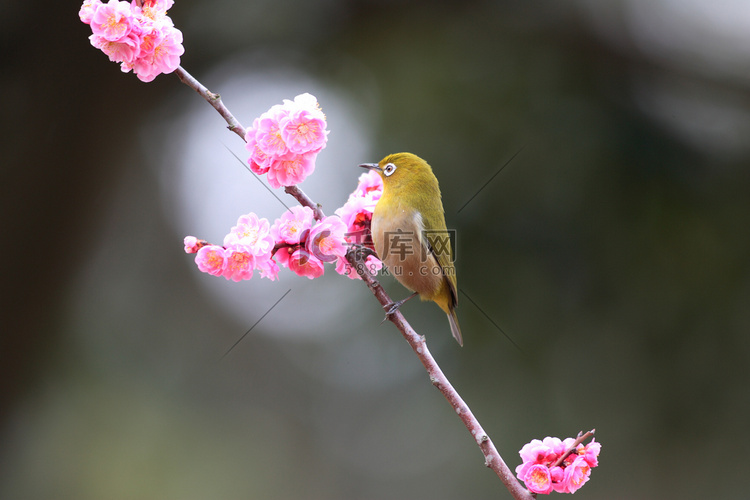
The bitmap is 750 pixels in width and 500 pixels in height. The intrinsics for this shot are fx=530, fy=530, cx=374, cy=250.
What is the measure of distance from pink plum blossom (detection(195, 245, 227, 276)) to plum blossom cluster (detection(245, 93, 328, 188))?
364mm

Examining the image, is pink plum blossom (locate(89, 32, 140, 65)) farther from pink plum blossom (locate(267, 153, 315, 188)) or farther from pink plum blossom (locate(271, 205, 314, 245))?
pink plum blossom (locate(271, 205, 314, 245))

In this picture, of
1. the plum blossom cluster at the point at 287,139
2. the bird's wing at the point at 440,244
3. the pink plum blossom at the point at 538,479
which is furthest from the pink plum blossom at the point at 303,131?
the pink plum blossom at the point at 538,479

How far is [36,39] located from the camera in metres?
5.96

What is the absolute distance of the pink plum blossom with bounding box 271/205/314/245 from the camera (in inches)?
85.5

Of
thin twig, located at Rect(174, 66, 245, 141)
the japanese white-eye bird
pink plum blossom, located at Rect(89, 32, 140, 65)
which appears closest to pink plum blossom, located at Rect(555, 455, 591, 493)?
the japanese white-eye bird

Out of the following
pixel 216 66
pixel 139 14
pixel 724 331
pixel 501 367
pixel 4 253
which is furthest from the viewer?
pixel 216 66

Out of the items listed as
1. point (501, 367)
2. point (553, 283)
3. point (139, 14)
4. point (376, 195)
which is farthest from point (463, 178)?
point (139, 14)

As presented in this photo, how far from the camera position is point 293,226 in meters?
2.21

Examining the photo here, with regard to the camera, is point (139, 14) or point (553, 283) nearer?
point (139, 14)

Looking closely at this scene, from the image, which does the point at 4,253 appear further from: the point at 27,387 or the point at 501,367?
the point at 501,367

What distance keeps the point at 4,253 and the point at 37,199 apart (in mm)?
684

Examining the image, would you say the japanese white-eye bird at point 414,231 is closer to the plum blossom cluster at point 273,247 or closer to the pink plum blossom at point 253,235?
the plum blossom cluster at point 273,247

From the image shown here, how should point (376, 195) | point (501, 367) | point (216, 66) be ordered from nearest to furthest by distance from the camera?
point (376, 195), point (501, 367), point (216, 66)

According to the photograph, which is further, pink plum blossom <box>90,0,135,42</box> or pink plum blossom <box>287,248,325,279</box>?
pink plum blossom <box>287,248,325,279</box>
